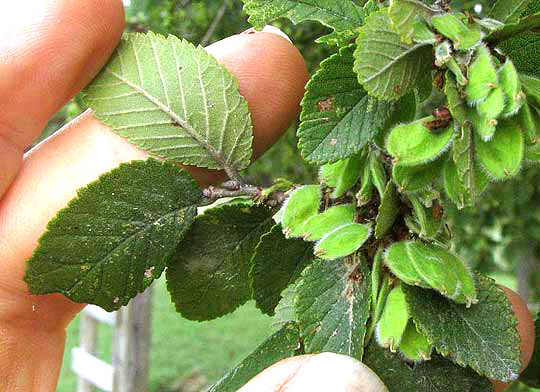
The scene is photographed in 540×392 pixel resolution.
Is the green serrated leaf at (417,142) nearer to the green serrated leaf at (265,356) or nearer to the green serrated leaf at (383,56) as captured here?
the green serrated leaf at (383,56)

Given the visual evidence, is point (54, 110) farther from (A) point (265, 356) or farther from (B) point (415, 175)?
(B) point (415, 175)

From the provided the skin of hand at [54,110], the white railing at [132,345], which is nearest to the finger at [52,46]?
the skin of hand at [54,110]

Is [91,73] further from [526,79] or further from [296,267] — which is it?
[526,79]

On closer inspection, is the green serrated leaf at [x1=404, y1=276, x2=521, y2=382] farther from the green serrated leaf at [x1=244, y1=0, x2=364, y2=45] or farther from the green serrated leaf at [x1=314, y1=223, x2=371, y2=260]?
the green serrated leaf at [x1=244, y1=0, x2=364, y2=45]

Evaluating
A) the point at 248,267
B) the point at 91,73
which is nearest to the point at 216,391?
the point at 248,267

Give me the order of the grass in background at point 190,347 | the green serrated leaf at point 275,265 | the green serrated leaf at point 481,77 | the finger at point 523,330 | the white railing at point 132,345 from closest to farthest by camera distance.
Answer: the green serrated leaf at point 481,77 < the green serrated leaf at point 275,265 < the finger at point 523,330 < the white railing at point 132,345 < the grass in background at point 190,347

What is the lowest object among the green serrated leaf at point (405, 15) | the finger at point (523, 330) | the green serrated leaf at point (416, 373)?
the finger at point (523, 330)
